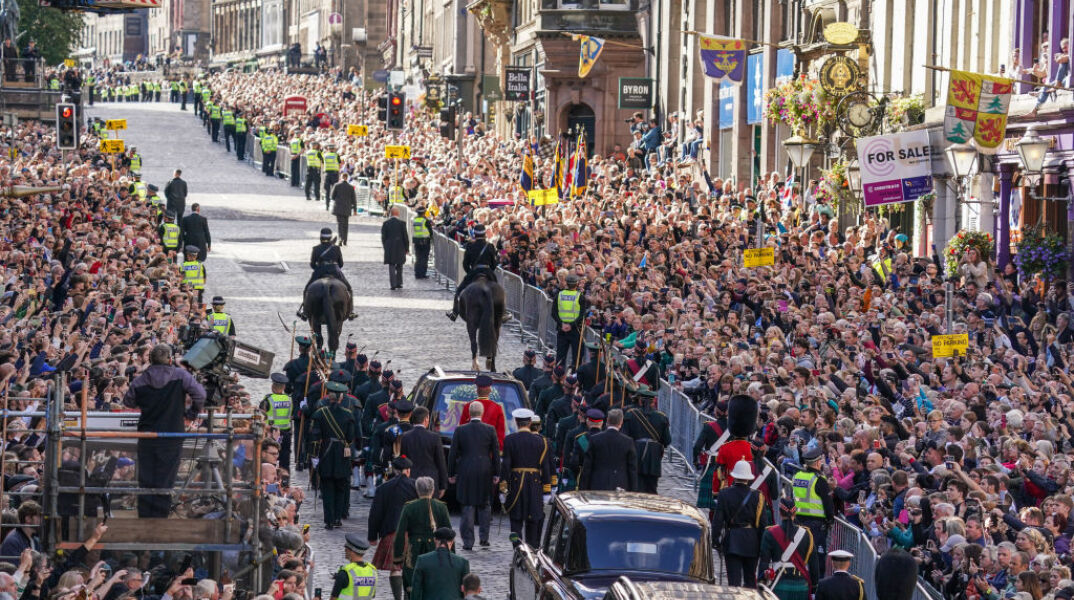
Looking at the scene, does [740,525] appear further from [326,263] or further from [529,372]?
[326,263]

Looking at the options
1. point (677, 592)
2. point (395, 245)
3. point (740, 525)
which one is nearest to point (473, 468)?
point (740, 525)

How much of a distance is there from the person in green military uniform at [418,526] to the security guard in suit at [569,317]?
11.5 meters

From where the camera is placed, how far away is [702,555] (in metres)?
15.6

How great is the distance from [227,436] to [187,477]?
498 mm

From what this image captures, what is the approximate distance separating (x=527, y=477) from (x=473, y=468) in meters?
0.54

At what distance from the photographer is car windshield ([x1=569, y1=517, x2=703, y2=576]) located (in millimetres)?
15500

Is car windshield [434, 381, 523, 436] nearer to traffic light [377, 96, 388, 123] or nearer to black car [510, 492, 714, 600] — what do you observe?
black car [510, 492, 714, 600]

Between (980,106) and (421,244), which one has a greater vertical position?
(980,106)

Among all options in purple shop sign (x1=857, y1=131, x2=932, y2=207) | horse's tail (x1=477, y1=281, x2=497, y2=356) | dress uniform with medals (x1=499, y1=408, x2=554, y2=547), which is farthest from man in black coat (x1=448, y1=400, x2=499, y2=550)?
purple shop sign (x1=857, y1=131, x2=932, y2=207)

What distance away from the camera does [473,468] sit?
2052 cm

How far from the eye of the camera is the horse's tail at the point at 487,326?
2984 centimetres

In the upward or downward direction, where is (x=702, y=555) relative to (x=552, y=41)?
downward

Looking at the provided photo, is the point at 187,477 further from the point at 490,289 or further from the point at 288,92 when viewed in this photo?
the point at 288,92

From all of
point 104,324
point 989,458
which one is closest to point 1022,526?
point 989,458
